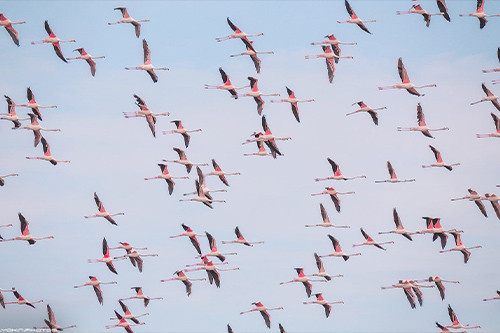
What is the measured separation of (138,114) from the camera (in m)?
102

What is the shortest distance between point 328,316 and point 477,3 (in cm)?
2363

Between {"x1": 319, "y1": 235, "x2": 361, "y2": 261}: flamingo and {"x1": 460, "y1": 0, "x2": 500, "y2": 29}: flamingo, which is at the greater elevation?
{"x1": 460, "y1": 0, "x2": 500, "y2": 29}: flamingo

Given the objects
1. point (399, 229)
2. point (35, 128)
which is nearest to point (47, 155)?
point (35, 128)

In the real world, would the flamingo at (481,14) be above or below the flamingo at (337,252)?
above

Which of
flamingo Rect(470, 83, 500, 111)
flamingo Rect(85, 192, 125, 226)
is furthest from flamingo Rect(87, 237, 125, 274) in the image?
flamingo Rect(470, 83, 500, 111)

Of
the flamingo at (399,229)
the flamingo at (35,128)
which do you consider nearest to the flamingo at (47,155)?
the flamingo at (35,128)

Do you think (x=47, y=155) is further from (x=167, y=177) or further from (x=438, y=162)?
(x=438, y=162)

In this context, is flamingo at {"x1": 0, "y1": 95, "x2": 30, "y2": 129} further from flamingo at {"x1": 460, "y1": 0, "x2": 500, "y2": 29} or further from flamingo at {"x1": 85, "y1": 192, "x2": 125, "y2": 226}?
flamingo at {"x1": 460, "y1": 0, "x2": 500, "y2": 29}

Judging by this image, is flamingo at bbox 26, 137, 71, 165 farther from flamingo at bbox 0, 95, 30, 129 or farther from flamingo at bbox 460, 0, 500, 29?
flamingo at bbox 460, 0, 500, 29

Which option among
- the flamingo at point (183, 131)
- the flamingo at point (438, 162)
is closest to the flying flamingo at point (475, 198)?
the flamingo at point (438, 162)

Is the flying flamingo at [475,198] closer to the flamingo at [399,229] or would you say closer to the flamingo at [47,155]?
the flamingo at [399,229]

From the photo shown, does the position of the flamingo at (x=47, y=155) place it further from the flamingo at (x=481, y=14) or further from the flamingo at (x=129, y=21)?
the flamingo at (x=481, y=14)

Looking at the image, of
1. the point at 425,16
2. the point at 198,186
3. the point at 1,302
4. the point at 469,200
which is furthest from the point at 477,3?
the point at 1,302

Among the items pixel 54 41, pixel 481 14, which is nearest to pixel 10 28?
pixel 54 41
